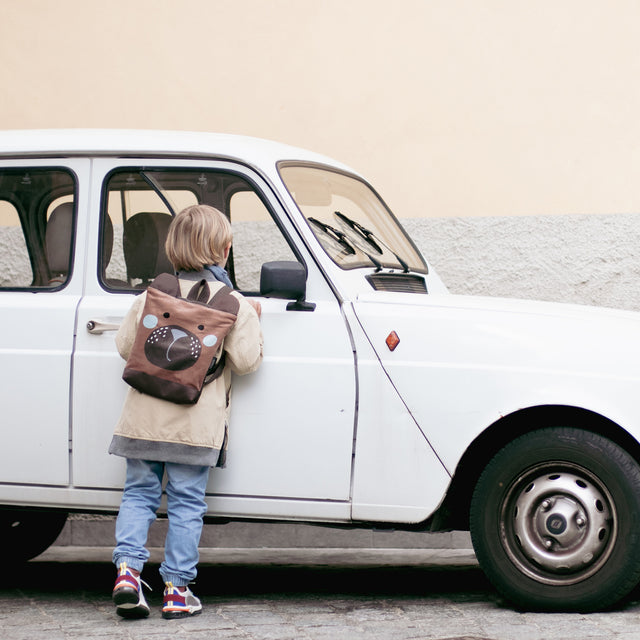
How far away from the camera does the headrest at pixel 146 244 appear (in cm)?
492

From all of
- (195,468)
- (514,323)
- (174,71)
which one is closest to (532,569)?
(514,323)

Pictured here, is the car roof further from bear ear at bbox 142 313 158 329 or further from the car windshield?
bear ear at bbox 142 313 158 329

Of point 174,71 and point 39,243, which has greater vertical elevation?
point 174,71

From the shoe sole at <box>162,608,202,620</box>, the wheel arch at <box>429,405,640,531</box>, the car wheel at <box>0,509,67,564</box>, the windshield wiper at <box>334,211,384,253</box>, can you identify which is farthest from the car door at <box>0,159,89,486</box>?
the wheel arch at <box>429,405,640,531</box>

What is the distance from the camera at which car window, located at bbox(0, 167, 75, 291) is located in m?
4.95

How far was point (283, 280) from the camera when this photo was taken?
441cm

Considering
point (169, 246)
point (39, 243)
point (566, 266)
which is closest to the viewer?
point (169, 246)

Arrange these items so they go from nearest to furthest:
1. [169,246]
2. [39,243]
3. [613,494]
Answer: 1. [613,494]
2. [169,246]
3. [39,243]

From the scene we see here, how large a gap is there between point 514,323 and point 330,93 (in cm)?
376

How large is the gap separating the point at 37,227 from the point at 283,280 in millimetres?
1301

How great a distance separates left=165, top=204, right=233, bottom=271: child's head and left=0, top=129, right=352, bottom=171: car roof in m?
0.31

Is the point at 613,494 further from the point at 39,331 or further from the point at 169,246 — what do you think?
the point at 39,331

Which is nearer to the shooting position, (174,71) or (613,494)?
(613,494)

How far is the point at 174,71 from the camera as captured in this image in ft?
26.0
